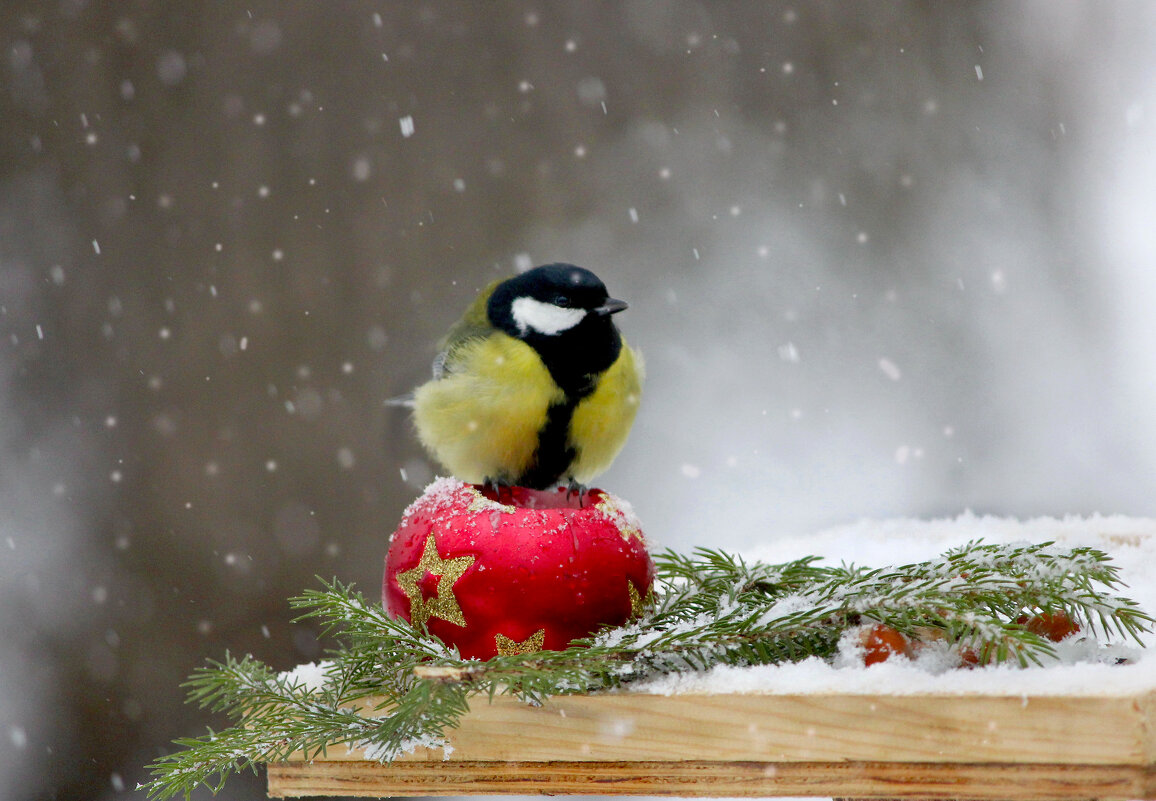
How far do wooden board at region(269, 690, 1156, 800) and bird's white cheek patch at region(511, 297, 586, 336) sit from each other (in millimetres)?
479

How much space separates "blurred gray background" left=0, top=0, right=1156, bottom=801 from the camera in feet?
6.69

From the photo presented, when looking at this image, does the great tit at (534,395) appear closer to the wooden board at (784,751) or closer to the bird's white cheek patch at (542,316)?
the bird's white cheek patch at (542,316)

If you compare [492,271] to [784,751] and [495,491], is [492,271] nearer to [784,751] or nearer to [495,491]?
[495,491]

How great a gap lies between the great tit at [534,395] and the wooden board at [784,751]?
42 cm

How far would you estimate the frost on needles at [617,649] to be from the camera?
618mm

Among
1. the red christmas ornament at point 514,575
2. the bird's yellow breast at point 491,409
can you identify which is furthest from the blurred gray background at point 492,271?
the red christmas ornament at point 514,575

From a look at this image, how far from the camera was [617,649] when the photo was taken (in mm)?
648

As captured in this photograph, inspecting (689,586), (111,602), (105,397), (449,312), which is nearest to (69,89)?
Result: (105,397)

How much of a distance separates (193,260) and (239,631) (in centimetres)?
77

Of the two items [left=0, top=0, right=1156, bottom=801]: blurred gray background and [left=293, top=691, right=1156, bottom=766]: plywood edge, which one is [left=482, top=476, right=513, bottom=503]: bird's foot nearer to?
[left=293, top=691, right=1156, bottom=766]: plywood edge

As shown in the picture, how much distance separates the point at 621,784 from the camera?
0.66 metres

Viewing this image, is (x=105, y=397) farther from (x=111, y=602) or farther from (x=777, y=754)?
(x=777, y=754)

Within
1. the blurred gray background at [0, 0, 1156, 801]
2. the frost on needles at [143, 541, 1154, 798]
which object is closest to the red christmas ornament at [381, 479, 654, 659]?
the frost on needles at [143, 541, 1154, 798]

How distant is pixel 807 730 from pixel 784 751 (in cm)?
2
